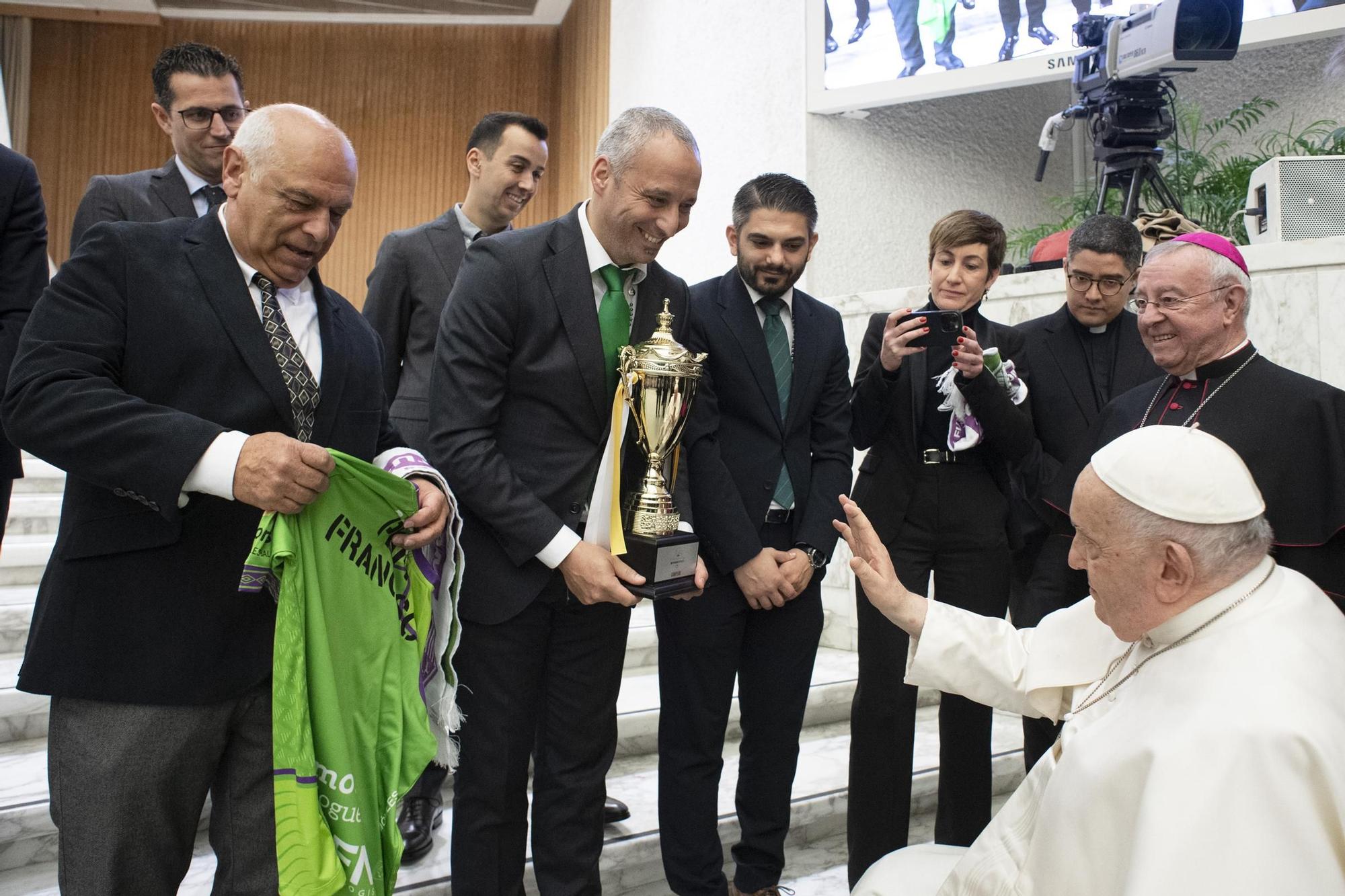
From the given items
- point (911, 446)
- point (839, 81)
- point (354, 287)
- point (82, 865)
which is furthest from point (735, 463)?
point (354, 287)

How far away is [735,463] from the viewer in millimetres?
2701

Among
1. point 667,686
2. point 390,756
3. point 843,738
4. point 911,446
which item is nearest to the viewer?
point 390,756

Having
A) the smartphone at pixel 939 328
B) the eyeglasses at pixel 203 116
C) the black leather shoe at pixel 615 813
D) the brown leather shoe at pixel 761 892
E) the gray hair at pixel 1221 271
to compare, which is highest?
the eyeglasses at pixel 203 116

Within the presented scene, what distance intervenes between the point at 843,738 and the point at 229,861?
271cm

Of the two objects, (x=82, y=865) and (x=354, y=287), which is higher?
(x=354, y=287)

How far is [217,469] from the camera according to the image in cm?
159

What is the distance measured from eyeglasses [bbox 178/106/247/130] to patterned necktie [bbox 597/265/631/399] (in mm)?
1150

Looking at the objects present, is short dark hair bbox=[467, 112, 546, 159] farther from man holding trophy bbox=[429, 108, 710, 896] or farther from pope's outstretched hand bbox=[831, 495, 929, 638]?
pope's outstretched hand bbox=[831, 495, 929, 638]

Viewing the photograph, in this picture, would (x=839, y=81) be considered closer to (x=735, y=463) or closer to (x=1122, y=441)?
(x=735, y=463)

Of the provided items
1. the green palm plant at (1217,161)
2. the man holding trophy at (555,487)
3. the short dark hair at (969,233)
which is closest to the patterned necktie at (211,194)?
the man holding trophy at (555,487)

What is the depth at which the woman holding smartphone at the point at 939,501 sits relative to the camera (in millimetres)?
2836

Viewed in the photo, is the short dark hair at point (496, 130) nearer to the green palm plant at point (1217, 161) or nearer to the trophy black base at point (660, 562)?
the trophy black base at point (660, 562)

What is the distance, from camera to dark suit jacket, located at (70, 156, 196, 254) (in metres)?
2.64

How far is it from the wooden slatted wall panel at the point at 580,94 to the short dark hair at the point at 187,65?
549 cm
